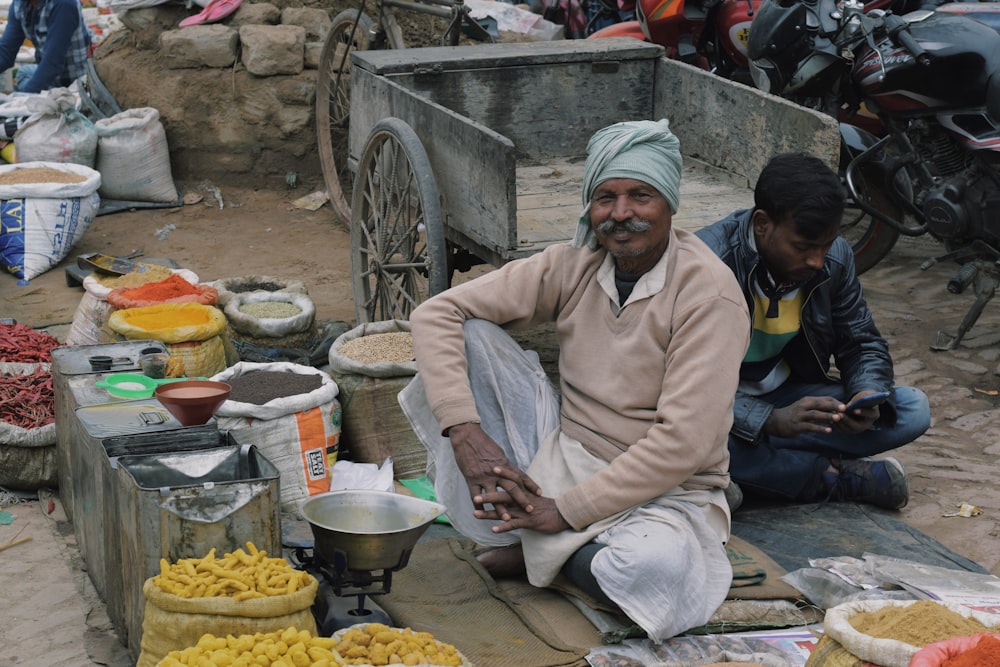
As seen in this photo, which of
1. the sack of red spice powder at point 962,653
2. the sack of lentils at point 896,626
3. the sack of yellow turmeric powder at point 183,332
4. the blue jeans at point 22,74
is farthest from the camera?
the blue jeans at point 22,74

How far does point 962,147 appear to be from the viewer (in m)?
5.35

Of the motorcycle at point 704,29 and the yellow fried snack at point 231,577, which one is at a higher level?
the motorcycle at point 704,29

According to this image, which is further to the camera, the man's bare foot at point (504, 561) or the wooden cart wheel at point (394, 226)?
the wooden cart wheel at point (394, 226)

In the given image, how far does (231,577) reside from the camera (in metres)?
2.73

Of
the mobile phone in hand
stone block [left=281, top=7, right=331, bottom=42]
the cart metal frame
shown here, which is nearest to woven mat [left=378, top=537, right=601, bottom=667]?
the mobile phone in hand

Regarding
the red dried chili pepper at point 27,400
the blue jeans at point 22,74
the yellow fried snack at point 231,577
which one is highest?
the blue jeans at point 22,74

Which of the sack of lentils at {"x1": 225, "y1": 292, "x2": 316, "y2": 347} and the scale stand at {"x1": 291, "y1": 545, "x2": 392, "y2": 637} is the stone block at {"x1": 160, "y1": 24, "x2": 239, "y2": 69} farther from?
the scale stand at {"x1": 291, "y1": 545, "x2": 392, "y2": 637}

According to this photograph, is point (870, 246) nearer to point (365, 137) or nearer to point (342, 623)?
point (365, 137)

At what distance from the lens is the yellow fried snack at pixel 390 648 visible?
105 inches

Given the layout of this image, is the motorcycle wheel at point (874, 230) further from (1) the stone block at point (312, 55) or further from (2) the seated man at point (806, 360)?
(1) the stone block at point (312, 55)

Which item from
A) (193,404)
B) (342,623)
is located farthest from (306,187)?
(342,623)

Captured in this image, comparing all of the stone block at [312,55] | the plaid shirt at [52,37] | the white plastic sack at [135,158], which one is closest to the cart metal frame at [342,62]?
the stone block at [312,55]

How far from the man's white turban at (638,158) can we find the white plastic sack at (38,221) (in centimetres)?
409

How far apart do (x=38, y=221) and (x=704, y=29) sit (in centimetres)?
381
